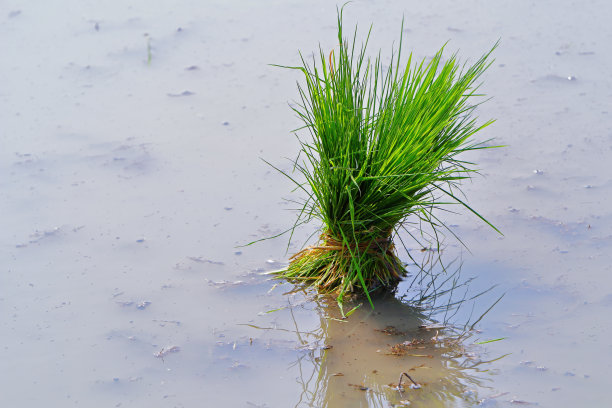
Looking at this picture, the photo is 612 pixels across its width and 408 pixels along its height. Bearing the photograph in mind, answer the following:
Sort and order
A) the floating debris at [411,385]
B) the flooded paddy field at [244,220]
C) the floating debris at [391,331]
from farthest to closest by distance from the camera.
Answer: the floating debris at [391,331], the flooded paddy field at [244,220], the floating debris at [411,385]

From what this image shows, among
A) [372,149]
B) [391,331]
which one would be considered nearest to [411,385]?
[391,331]

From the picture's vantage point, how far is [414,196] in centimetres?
342

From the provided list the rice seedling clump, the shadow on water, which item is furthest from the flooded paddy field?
the rice seedling clump

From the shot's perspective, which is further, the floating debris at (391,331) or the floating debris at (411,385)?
the floating debris at (391,331)

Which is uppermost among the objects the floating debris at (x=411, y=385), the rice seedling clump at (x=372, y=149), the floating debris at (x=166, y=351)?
the rice seedling clump at (x=372, y=149)

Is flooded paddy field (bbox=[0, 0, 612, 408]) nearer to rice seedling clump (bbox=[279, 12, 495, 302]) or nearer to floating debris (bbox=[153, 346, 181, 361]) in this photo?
floating debris (bbox=[153, 346, 181, 361])

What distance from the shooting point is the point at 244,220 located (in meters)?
4.11

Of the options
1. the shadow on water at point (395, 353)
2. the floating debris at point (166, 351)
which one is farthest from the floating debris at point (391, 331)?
the floating debris at point (166, 351)

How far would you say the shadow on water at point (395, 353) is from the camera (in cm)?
310

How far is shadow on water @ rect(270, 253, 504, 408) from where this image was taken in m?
3.10

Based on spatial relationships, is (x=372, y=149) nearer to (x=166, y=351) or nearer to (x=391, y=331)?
(x=391, y=331)

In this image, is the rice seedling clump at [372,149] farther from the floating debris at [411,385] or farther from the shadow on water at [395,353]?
the floating debris at [411,385]

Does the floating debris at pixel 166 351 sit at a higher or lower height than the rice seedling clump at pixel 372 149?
lower

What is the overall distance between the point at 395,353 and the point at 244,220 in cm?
118
